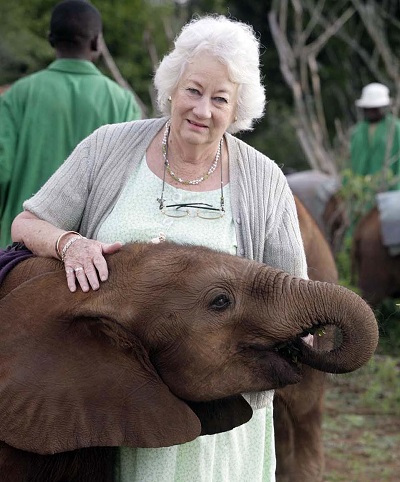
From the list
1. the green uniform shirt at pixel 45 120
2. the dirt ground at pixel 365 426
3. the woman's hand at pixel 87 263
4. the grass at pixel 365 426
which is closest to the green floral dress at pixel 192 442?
the woman's hand at pixel 87 263

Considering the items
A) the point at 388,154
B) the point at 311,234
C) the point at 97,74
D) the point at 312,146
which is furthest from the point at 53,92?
the point at 312,146

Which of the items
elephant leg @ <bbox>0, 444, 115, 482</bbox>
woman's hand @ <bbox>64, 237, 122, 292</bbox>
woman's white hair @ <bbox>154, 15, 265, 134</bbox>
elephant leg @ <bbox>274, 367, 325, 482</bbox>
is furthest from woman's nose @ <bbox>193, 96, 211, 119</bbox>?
elephant leg @ <bbox>274, 367, 325, 482</bbox>

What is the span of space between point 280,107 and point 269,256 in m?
19.6

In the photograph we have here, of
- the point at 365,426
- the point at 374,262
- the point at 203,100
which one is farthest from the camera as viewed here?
the point at 374,262

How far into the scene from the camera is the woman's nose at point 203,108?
13.3 ft

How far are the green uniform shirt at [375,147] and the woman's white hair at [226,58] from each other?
7.84 m

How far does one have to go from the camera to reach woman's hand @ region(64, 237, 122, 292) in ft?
11.9

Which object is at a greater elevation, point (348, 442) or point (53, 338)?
point (53, 338)

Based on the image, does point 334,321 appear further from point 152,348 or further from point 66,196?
point 66,196

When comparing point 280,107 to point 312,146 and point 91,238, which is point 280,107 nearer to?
point 312,146

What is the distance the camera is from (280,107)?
2347 cm

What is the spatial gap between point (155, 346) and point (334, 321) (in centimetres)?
56

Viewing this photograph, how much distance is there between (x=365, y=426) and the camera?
8.55 meters

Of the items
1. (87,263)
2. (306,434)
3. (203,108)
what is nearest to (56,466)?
(87,263)
